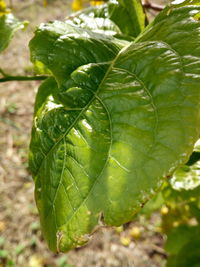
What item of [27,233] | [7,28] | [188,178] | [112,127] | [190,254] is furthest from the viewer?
[27,233]

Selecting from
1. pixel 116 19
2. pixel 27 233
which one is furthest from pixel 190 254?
pixel 27 233

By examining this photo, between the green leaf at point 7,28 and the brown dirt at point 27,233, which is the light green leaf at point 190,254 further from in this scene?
the green leaf at point 7,28

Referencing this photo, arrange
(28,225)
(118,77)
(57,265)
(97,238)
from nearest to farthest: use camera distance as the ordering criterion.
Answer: (118,77)
(57,265)
(97,238)
(28,225)

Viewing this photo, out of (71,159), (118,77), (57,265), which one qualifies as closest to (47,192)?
(71,159)

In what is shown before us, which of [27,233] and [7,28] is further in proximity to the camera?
[27,233]

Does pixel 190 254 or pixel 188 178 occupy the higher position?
pixel 188 178

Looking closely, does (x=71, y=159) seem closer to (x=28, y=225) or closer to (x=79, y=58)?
(x=79, y=58)

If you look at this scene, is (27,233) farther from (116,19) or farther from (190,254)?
(116,19)
